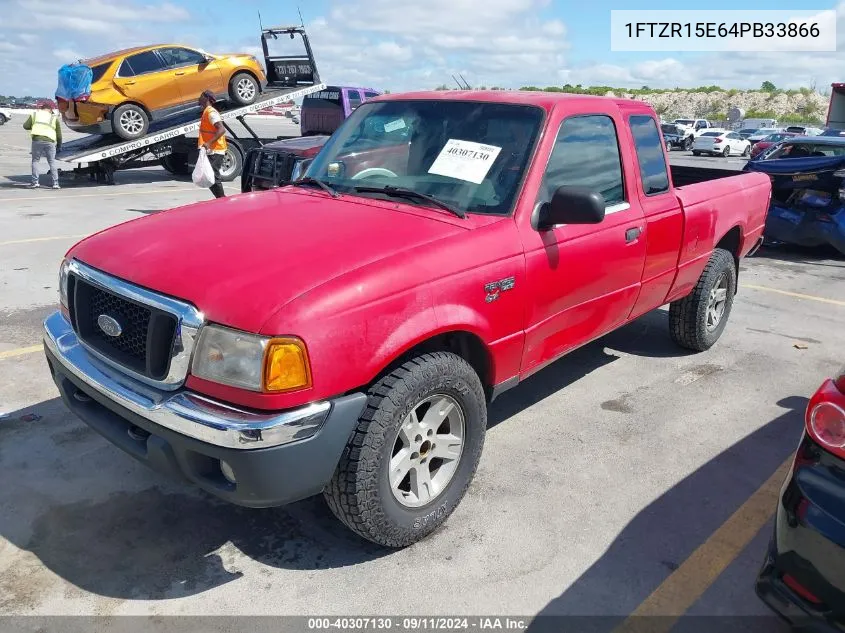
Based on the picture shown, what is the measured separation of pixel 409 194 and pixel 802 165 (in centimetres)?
794

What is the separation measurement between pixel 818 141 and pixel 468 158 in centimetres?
909

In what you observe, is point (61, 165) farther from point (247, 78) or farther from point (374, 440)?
A: point (374, 440)

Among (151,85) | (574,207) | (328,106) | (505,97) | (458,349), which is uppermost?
(151,85)

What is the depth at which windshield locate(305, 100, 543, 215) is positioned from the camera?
347cm

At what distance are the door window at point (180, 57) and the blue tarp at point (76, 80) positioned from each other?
1589mm

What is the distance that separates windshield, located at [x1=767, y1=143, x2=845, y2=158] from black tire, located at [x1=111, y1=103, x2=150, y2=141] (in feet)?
39.2

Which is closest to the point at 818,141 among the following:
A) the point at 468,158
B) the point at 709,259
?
the point at 709,259

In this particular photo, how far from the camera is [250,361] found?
2.46 metres

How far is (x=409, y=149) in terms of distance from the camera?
3.78 meters

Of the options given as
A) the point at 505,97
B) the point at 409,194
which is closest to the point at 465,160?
the point at 409,194

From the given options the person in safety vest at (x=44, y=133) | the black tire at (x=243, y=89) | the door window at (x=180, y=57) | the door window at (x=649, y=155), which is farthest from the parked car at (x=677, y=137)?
the door window at (x=649, y=155)

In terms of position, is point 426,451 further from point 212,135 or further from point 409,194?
point 212,135

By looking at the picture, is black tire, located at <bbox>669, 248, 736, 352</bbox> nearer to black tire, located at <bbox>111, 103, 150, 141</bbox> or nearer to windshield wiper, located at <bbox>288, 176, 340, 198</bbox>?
windshield wiper, located at <bbox>288, 176, 340, 198</bbox>

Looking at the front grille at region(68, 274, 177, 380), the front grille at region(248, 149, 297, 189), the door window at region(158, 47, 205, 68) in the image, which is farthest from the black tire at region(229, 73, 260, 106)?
the front grille at region(68, 274, 177, 380)
